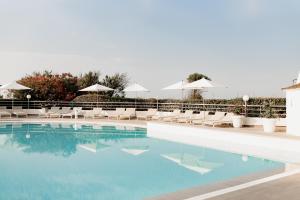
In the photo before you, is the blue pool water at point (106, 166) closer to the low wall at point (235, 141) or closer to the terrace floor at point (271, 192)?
the low wall at point (235, 141)

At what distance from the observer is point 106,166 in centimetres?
1089

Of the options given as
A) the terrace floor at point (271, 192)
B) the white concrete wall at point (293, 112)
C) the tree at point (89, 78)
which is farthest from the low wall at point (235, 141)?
the tree at point (89, 78)

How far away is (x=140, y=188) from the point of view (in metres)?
8.39

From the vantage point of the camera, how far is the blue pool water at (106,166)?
8.20 meters

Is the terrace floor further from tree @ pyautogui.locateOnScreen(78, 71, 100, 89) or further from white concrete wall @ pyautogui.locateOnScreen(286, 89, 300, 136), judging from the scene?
tree @ pyautogui.locateOnScreen(78, 71, 100, 89)

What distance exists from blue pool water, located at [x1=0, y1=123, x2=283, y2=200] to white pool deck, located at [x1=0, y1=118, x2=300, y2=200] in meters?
0.72

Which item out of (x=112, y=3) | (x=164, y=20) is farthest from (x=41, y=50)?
(x=164, y=20)

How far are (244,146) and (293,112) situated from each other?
6.98ft

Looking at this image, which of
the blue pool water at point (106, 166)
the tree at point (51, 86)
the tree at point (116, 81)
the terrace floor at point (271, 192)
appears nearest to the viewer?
the terrace floor at point (271, 192)

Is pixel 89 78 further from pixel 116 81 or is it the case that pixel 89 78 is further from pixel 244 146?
pixel 244 146

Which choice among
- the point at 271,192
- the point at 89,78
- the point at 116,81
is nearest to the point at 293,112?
the point at 271,192

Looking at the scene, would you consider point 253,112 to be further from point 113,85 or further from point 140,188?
point 113,85

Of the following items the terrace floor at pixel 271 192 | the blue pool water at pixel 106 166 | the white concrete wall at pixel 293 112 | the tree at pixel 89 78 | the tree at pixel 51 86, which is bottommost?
the blue pool water at pixel 106 166

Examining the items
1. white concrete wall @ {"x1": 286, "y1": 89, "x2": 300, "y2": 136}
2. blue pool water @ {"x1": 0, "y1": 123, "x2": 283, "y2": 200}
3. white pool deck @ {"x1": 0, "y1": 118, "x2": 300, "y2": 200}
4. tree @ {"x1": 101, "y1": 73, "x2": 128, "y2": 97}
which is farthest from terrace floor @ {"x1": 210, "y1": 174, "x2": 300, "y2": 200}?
tree @ {"x1": 101, "y1": 73, "x2": 128, "y2": 97}
